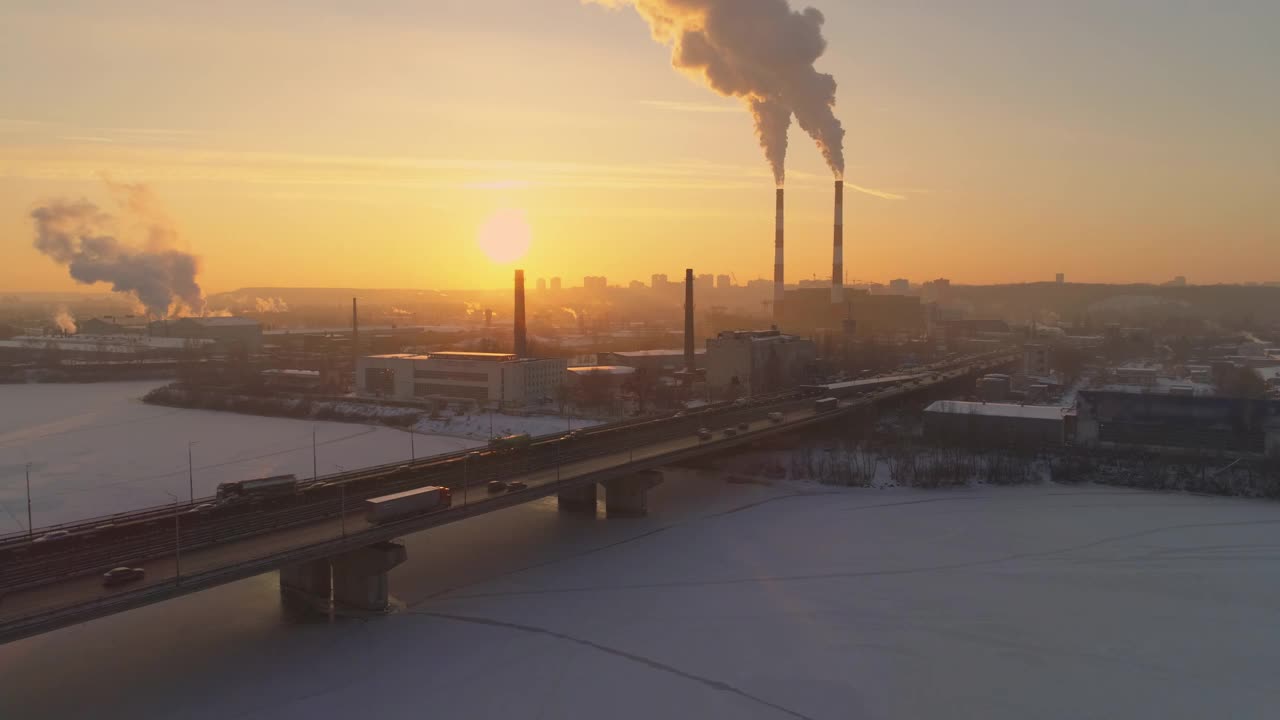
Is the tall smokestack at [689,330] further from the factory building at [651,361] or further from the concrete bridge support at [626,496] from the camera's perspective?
the concrete bridge support at [626,496]

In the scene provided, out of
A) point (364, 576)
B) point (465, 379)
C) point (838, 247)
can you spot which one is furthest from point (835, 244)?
point (364, 576)

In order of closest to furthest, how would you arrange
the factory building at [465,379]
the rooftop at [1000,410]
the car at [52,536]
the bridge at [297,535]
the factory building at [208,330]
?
the bridge at [297,535]
the car at [52,536]
the rooftop at [1000,410]
the factory building at [465,379]
the factory building at [208,330]

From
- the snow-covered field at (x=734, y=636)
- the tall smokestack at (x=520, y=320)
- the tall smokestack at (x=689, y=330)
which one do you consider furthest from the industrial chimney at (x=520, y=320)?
the snow-covered field at (x=734, y=636)

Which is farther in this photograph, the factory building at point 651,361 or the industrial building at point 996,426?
the factory building at point 651,361

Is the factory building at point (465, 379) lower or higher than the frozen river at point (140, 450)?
higher

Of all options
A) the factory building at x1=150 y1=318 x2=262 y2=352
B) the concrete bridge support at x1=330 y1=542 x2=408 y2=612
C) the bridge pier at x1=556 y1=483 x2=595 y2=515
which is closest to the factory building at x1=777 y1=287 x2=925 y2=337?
the factory building at x1=150 y1=318 x2=262 y2=352

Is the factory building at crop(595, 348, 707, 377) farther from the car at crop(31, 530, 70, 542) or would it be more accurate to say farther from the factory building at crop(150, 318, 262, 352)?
the car at crop(31, 530, 70, 542)

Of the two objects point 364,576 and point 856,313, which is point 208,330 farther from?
point 364,576
